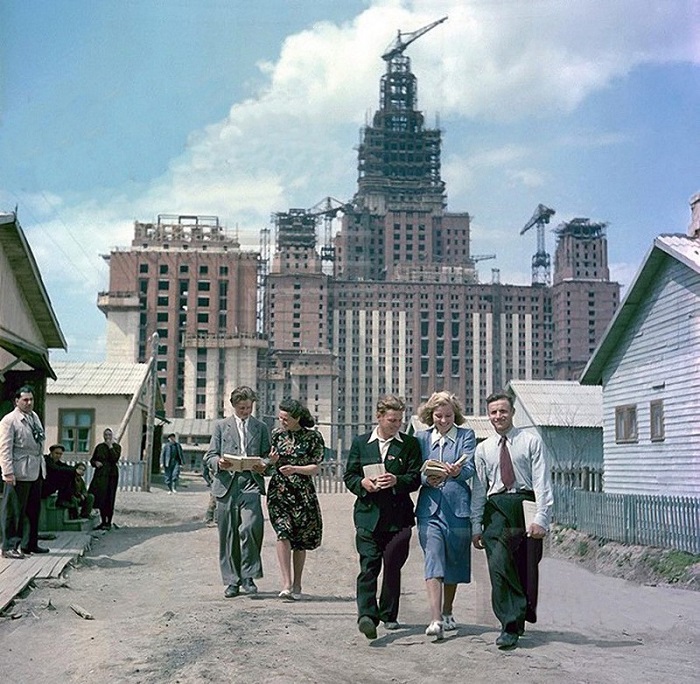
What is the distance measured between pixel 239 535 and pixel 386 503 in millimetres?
2098

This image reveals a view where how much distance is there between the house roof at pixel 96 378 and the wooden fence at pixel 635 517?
582 inches

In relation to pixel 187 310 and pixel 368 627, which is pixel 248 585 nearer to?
pixel 368 627

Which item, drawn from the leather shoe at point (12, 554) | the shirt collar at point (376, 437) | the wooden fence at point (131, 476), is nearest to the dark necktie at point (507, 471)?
the shirt collar at point (376, 437)

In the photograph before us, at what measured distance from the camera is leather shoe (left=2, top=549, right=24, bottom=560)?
1033 cm

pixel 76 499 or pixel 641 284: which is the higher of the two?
pixel 641 284

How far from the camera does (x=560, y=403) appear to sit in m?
32.1

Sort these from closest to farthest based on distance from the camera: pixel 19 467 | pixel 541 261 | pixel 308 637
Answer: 1. pixel 308 637
2. pixel 19 467
3. pixel 541 261

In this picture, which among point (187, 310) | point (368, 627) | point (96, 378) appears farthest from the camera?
point (187, 310)

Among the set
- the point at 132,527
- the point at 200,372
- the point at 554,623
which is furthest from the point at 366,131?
the point at 554,623

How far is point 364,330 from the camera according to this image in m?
112

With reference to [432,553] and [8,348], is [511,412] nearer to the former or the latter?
[432,553]

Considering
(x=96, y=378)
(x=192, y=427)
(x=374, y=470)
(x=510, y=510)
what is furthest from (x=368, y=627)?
(x=192, y=427)

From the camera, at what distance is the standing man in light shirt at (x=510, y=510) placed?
6.55 m

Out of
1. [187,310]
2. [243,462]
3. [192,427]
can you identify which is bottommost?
[243,462]
